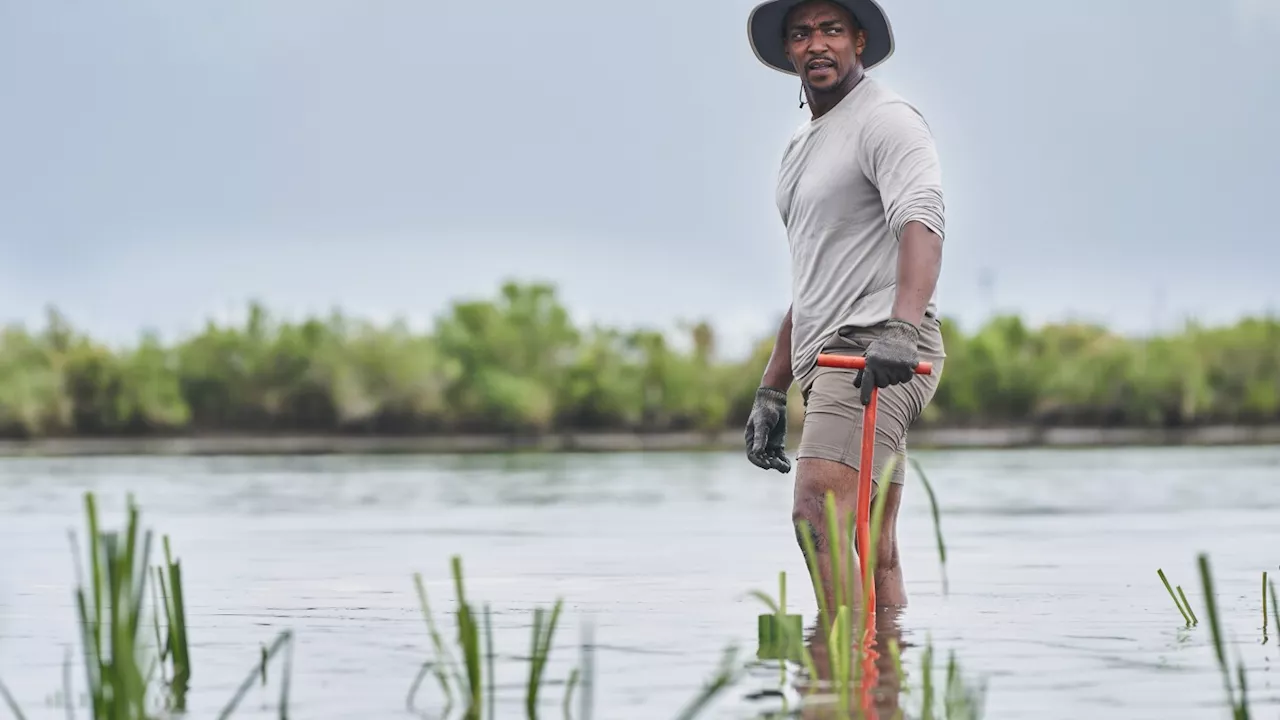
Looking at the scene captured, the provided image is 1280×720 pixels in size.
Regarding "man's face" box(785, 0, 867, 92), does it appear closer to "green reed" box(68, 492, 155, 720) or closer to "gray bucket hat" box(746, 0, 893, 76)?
"gray bucket hat" box(746, 0, 893, 76)

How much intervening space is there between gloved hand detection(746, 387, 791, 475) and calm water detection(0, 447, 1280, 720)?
2.02ft

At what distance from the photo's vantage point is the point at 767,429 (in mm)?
7172

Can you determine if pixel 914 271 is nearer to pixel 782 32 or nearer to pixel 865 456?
pixel 865 456

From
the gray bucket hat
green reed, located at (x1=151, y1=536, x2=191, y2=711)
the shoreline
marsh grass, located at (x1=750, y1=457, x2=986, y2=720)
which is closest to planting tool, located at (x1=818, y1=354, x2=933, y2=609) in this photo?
marsh grass, located at (x1=750, y1=457, x2=986, y2=720)

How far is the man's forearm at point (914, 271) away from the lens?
635 centimetres

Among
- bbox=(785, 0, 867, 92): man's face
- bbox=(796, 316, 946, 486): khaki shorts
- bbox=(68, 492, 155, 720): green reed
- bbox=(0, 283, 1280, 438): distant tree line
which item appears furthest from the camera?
bbox=(0, 283, 1280, 438): distant tree line

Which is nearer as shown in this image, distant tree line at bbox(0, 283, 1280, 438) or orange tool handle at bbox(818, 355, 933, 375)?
orange tool handle at bbox(818, 355, 933, 375)

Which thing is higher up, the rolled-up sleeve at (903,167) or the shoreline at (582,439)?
the rolled-up sleeve at (903,167)

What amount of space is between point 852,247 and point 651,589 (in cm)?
335

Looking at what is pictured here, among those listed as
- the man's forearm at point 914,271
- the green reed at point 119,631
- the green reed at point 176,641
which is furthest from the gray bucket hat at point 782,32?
the green reed at point 119,631

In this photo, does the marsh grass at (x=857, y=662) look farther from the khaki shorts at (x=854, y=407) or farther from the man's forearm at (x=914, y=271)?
the man's forearm at (x=914, y=271)

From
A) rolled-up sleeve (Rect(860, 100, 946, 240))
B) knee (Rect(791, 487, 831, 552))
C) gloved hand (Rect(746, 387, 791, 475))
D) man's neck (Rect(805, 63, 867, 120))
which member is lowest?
knee (Rect(791, 487, 831, 552))

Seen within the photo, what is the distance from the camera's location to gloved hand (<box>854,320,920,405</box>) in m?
6.29

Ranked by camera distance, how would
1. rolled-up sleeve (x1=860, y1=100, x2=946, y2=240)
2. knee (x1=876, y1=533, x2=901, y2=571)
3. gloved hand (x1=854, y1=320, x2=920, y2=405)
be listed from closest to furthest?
1. gloved hand (x1=854, y1=320, x2=920, y2=405)
2. rolled-up sleeve (x1=860, y1=100, x2=946, y2=240)
3. knee (x1=876, y1=533, x2=901, y2=571)
